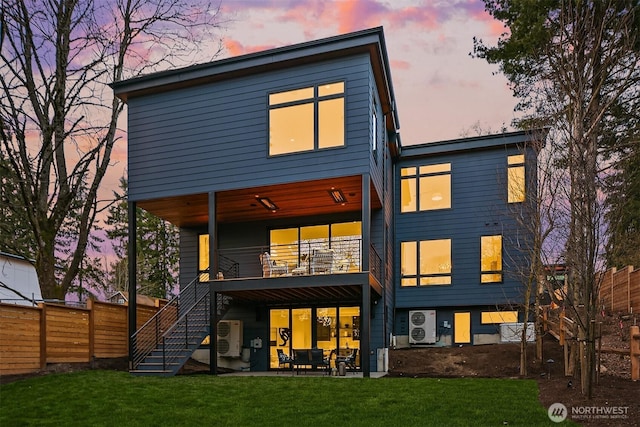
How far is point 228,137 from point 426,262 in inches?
321

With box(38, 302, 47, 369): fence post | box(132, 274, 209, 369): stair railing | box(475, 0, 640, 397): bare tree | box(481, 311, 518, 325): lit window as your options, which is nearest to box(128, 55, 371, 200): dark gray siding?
box(132, 274, 209, 369): stair railing

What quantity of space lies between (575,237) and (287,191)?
26.1 ft

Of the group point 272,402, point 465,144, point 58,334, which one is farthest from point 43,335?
point 465,144

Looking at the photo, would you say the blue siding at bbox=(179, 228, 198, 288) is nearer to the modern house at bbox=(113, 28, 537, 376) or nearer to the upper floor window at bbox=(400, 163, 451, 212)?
the modern house at bbox=(113, 28, 537, 376)

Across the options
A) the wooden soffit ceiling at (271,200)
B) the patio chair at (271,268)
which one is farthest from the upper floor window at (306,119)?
the patio chair at (271,268)

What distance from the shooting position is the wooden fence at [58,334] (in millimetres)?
10281

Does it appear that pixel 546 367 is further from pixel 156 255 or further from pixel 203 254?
pixel 156 255

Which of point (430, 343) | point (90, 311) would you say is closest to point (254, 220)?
point (90, 311)

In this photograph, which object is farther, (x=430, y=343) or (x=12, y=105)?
(x=430, y=343)

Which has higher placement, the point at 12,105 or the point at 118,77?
the point at 118,77

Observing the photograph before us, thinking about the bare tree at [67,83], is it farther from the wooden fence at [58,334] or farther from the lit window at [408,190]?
the lit window at [408,190]

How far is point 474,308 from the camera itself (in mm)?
17359

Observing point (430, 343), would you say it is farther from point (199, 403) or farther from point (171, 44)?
point (171, 44)

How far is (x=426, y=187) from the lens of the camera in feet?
60.0
